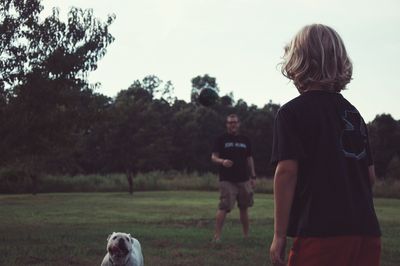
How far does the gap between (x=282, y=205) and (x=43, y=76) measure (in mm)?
11736

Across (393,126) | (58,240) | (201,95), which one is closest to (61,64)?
(201,95)

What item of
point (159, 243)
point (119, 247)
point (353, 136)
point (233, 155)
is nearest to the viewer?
point (353, 136)

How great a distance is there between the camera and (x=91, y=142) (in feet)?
159

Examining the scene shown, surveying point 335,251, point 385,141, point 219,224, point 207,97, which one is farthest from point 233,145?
point 385,141

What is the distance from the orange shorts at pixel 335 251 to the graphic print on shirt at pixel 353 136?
0.40 m

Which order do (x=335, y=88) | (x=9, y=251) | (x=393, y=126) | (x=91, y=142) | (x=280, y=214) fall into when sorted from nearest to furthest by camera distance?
(x=280, y=214) → (x=335, y=88) → (x=9, y=251) → (x=91, y=142) → (x=393, y=126)

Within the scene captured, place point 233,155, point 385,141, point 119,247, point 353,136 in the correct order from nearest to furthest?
point 353,136, point 119,247, point 233,155, point 385,141

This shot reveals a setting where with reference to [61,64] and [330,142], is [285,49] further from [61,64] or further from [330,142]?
[61,64]

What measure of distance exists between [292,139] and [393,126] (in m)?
52.1

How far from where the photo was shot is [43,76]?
13641mm

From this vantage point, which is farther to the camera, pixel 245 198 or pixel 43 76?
pixel 43 76

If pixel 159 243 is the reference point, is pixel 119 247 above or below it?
above

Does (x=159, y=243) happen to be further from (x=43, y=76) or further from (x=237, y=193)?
(x=43, y=76)

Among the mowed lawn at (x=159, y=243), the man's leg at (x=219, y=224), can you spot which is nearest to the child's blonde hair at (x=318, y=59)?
the mowed lawn at (x=159, y=243)
